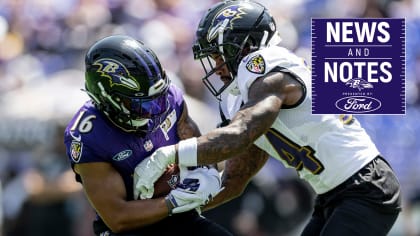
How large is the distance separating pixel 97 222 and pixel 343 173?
1.40 m

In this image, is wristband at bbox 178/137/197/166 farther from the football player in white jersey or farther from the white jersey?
the white jersey

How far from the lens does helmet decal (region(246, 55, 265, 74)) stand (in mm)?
5887

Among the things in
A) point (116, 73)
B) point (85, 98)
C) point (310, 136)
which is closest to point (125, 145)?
point (116, 73)

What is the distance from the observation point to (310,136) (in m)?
6.00

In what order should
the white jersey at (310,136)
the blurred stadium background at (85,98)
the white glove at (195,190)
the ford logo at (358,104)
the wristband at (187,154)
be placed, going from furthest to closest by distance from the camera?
the blurred stadium background at (85,98) → the ford logo at (358,104) → the white jersey at (310,136) → the white glove at (195,190) → the wristband at (187,154)

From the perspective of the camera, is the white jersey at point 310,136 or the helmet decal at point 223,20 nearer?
the white jersey at point 310,136

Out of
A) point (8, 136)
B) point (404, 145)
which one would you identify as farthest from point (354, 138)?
point (8, 136)

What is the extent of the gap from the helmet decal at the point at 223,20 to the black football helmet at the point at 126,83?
379mm

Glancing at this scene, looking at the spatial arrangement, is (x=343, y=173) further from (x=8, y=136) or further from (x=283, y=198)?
(x=8, y=136)

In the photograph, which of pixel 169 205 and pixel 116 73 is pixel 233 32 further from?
pixel 169 205

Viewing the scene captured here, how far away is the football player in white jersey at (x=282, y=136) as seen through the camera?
5.71 m

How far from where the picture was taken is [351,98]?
6375mm

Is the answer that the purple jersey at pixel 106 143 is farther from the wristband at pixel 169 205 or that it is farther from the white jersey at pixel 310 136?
the white jersey at pixel 310 136

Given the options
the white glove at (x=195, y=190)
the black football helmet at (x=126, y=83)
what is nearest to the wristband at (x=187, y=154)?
the white glove at (x=195, y=190)
